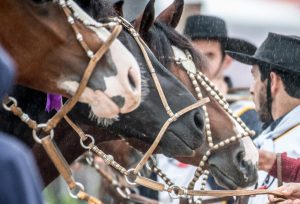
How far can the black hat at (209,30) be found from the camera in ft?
22.2

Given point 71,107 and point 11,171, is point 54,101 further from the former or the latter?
point 11,171

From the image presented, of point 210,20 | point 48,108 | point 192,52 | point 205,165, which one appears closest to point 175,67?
point 192,52

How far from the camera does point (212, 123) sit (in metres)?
4.06

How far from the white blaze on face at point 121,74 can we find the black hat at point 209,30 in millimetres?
3423

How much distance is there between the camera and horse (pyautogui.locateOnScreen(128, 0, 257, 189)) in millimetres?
3936

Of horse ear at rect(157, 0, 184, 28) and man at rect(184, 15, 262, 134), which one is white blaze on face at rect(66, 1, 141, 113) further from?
man at rect(184, 15, 262, 134)

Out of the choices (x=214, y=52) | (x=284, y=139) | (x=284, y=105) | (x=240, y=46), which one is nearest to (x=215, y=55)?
(x=214, y=52)

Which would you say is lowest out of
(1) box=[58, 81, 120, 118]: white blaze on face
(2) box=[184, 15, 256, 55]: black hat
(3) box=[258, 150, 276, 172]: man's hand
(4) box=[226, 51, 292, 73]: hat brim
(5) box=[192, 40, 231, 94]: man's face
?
(3) box=[258, 150, 276, 172]: man's hand

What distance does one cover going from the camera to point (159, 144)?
12.1ft

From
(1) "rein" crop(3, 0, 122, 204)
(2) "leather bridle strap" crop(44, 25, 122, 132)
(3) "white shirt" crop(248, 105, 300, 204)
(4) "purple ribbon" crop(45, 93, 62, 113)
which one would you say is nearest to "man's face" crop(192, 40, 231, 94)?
(3) "white shirt" crop(248, 105, 300, 204)

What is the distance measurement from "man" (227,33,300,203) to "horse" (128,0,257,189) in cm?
69

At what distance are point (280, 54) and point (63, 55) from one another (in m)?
2.28

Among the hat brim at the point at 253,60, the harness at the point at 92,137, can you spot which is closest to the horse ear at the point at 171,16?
the harness at the point at 92,137

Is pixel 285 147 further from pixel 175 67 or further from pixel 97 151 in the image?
pixel 97 151
